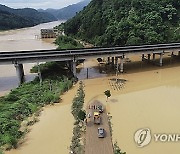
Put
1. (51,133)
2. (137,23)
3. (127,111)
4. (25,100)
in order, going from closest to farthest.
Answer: (51,133) < (127,111) < (25,100) < (137,23)

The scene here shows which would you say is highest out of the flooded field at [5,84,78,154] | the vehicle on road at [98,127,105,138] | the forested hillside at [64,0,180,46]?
the forested hillside at [64,0,180,46]

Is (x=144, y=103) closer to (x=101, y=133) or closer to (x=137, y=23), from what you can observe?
(x=101, y=133)

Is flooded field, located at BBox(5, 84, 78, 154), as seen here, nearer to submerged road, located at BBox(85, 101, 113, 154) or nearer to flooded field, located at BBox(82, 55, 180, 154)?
submerged road, located at BBox(85, 101, 113, 154)

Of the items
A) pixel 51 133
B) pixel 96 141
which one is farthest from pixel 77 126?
pixel 96 141

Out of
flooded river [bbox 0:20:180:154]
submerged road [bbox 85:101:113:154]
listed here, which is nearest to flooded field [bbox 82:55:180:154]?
flooded river [bbox 0:20:180:154]

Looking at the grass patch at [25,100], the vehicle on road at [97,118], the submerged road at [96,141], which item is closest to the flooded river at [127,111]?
the submerged road at [96,141]

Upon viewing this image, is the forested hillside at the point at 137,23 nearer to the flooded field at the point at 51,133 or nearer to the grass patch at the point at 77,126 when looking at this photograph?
the grass patch at the point at 77,126

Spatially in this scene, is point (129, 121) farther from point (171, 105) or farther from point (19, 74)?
point (19, 74)

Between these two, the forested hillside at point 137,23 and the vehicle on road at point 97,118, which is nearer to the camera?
the vehicle on road at point 97,118

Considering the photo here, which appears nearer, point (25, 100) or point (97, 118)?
point (97, 118)
